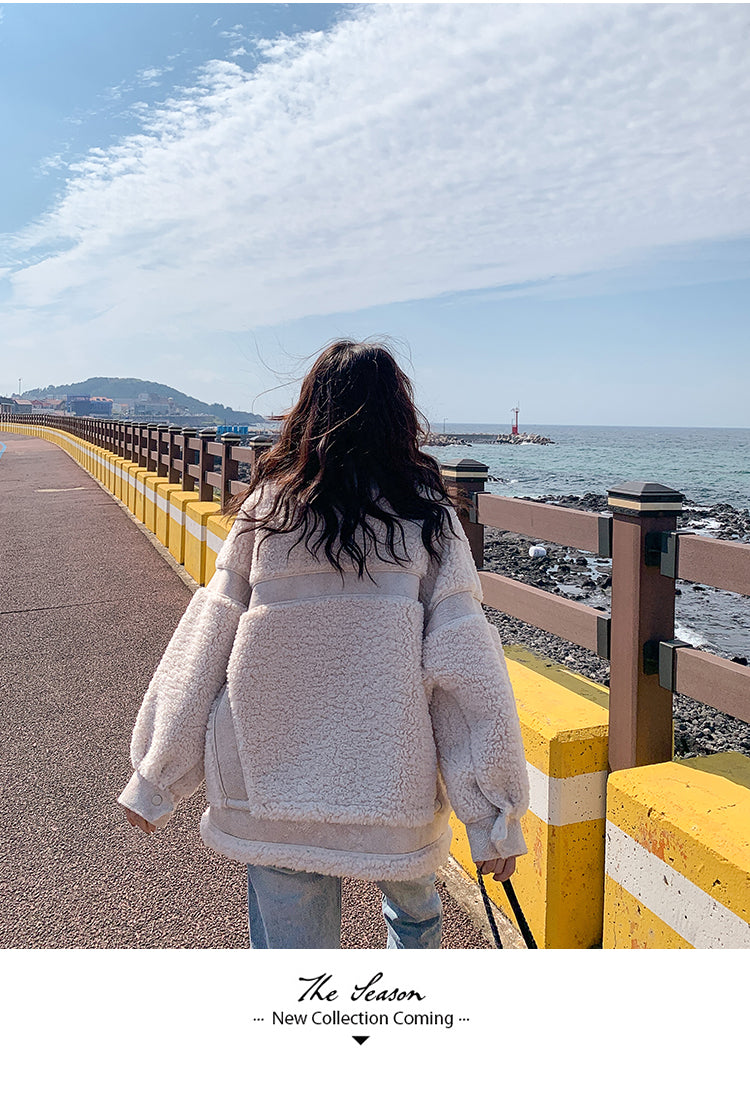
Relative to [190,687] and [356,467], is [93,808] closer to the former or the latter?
[190,687]

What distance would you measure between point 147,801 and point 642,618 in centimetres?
148

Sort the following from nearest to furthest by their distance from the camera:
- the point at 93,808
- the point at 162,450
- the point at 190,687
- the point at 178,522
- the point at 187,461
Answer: the point at 190,687 < the point at 93,808 < the point at 178,522 < the point at 187,461 < the point at 162,450

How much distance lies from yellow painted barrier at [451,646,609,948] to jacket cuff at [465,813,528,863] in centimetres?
102

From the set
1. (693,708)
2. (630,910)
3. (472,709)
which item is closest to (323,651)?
(472,709)

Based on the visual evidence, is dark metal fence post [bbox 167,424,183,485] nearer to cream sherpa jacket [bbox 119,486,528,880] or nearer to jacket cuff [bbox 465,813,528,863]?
cream sherpa jacket [bbox 119,486,528,880]

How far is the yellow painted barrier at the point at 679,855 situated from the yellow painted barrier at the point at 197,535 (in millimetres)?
5813

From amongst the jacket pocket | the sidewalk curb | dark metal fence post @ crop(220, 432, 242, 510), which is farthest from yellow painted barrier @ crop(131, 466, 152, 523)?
the jacket pocket

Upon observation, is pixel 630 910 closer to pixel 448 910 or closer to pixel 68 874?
pixel 448 910

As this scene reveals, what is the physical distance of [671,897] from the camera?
7.58ft

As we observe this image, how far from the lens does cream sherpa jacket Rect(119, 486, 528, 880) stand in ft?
5.83

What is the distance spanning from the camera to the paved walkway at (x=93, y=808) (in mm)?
2967

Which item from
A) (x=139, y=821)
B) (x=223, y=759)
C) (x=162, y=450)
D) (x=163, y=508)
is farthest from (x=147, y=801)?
(x=162, y=450)

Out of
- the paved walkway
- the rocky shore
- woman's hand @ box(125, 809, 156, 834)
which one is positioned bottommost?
the rocky shore
